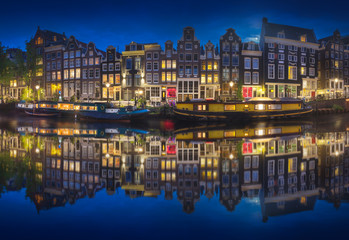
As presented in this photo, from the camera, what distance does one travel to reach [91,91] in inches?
2256

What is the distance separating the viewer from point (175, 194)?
867cm

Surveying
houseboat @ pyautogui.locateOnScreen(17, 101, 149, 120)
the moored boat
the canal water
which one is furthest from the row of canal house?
the canal water

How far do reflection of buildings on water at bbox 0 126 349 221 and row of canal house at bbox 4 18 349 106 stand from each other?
→ 32816mm

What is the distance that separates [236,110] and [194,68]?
16304 millimetres

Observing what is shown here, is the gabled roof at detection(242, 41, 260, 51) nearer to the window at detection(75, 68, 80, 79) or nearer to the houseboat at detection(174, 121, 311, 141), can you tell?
the houseboat at detection(174, 121, 311, 141)

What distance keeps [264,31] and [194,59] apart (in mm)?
15859

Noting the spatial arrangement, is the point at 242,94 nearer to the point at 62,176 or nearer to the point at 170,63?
the point at 170,63

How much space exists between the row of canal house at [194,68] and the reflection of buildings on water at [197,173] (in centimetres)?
3282

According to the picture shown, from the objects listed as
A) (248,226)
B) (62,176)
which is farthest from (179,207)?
(62,176)

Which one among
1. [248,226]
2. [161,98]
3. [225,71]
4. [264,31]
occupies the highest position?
[264,31]

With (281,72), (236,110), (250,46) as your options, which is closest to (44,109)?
(236,110)

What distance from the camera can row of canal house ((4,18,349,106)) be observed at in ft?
170

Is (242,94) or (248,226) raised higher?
(242,94)

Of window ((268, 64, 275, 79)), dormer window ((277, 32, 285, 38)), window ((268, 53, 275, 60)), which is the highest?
dormer window ((277, 32, 285, 38))
